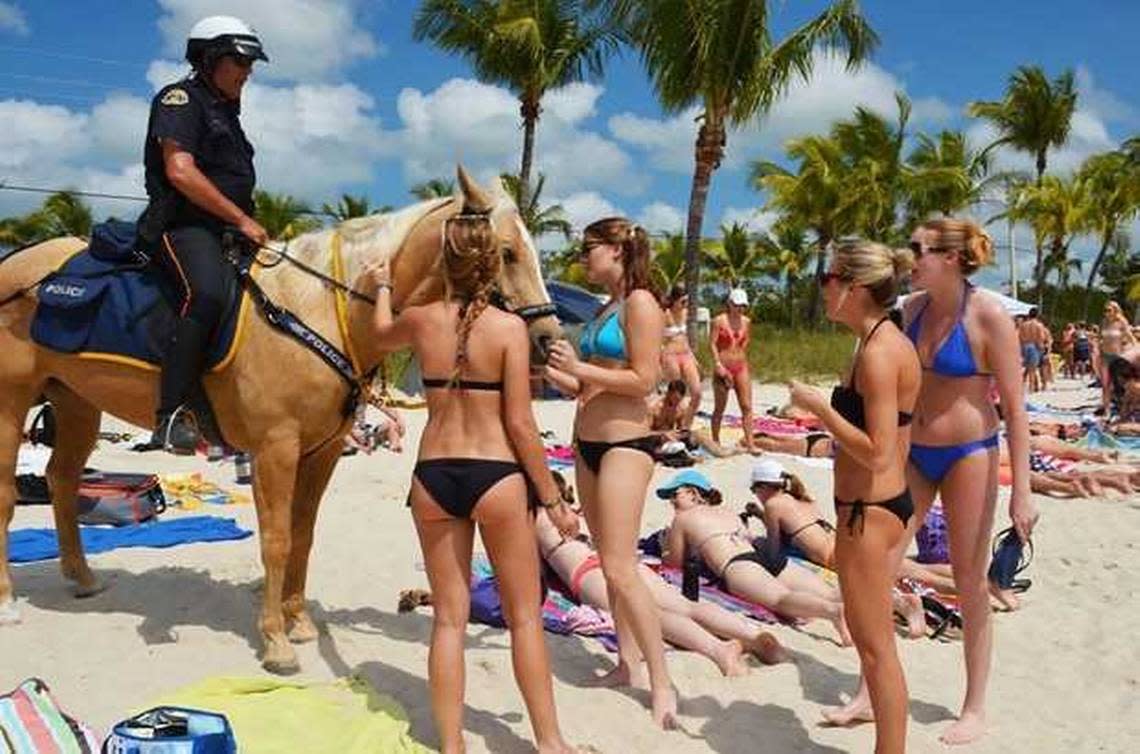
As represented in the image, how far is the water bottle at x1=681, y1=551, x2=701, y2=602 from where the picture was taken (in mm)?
5693

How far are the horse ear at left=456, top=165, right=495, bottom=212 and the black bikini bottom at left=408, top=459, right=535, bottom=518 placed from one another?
4.02 ft

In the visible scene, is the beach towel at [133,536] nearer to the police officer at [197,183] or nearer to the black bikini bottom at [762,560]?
the police officer at [197,183]

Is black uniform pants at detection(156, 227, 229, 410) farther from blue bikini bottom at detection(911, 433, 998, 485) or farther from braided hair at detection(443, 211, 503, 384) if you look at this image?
blue bikini bottom at detection(911, 433, 998, 485)

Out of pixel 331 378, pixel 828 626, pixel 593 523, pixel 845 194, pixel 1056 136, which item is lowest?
pixel 828 626

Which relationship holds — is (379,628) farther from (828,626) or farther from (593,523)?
(828,626)

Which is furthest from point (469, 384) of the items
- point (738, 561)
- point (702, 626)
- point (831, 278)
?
point (738, 561)

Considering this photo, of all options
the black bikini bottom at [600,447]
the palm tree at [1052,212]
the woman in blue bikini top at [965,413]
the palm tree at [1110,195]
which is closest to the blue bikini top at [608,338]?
the black bikini bottom at [600,447]

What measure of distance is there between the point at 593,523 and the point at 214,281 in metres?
2.03

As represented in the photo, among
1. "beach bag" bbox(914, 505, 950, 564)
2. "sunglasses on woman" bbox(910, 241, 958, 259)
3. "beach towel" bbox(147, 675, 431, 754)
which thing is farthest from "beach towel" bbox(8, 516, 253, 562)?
"sunglasses on woman" bbox(910, 241, 958, 259)

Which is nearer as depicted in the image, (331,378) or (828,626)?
(331,378)

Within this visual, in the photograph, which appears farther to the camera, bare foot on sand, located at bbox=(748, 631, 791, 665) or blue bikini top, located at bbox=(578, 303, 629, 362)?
bare foot on sand, located at bbox=(748, 631, 791, 665)

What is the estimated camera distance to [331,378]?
4695 millimetres

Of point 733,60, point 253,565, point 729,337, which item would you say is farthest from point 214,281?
point 733,60

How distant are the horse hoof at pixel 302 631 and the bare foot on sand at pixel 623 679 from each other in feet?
4.77
